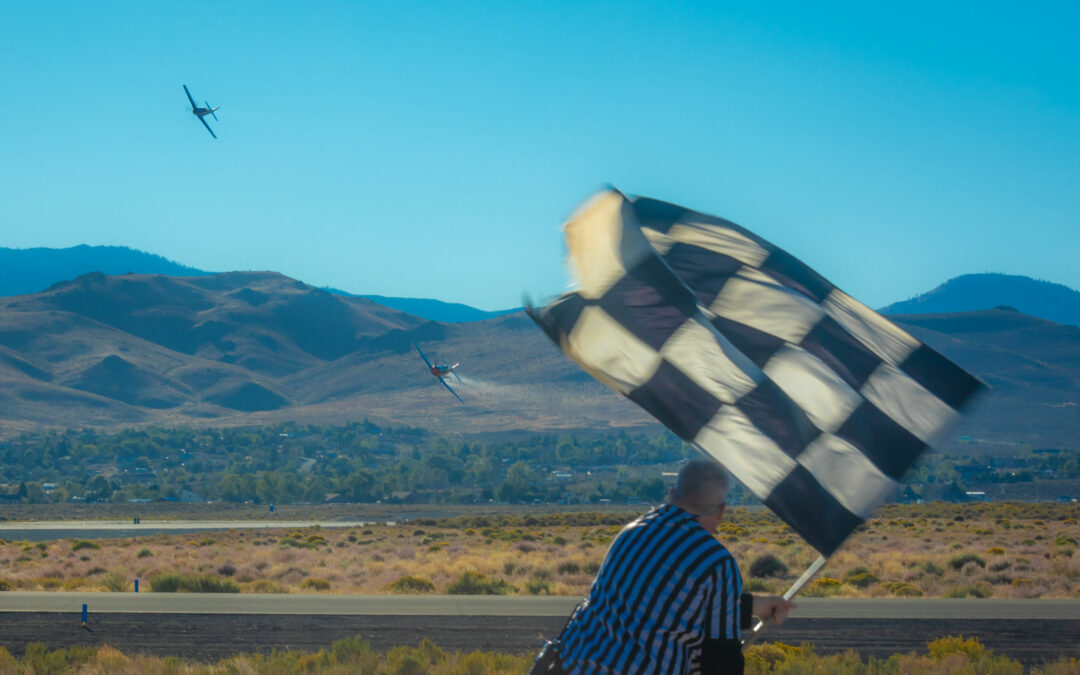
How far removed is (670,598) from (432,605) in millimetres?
18080

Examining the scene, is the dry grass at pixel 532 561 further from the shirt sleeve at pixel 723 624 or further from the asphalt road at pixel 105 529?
the asphalt road at pixel 105 529

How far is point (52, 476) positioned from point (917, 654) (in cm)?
16323

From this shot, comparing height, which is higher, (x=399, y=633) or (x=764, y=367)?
(x=764, y=367)

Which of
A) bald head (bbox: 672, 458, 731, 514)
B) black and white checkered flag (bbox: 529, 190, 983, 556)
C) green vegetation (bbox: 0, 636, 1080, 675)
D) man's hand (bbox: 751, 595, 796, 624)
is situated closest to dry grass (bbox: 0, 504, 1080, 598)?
green vegetation (bbox: 0, 636, 1080, 675)

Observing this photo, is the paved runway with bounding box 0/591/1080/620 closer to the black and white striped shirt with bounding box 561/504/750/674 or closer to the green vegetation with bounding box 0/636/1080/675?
the green vegetation with bounding box 0/636/1080/675

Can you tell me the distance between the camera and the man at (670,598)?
446 cm

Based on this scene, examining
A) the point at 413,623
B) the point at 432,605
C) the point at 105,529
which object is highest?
the point at 413,623

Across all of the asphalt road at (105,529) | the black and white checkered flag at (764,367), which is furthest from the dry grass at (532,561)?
the asphalt road at (105,529)

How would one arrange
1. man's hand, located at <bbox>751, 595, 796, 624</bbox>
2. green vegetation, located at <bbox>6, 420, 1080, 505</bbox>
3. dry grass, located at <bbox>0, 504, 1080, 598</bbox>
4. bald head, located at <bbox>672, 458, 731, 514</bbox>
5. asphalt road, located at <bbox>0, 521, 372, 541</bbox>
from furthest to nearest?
green vegetation, located at <bbox>6, 420, 1080, 505</bbox> → asphalt road, located at <bbox>0, 521, 372, 541</bbox> → dry grass, located at <bbox>0, 504, 1080, 598</bbox> → man's hand, located at <bbox>751, 595, 796, 624</bbox> → bald head, located at <bbox>672, 458, 731, 514</bbox>

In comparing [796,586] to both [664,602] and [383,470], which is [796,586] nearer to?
[664,602]

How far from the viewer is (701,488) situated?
471 centimetres

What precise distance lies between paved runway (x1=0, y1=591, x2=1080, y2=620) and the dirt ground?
2.34 ft

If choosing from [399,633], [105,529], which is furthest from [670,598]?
[105,529]

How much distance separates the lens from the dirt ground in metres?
16.8
